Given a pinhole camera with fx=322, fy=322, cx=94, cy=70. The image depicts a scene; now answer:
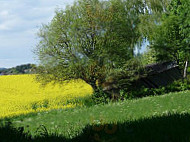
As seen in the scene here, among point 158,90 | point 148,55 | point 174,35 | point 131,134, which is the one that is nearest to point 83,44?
point 158,90

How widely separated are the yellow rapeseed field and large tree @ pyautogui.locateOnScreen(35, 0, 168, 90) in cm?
146

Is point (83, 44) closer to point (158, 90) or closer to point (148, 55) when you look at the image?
point (158, 90)

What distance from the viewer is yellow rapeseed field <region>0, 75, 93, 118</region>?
71.5 feet

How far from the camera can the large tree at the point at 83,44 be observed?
73.3 feet

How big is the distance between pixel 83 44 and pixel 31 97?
753 cm

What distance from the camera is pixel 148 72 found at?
25.8m

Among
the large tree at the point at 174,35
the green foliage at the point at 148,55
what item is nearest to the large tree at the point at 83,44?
the green foliage at the point at 148,55

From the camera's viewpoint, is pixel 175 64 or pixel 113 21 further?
pixel 175 64

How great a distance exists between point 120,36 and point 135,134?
20071mm

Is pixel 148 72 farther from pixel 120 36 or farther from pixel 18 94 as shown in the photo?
pixel 18 94

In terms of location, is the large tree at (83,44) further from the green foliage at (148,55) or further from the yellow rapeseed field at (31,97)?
the green foliage at (148,55)

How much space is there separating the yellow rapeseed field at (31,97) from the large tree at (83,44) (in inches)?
57.3

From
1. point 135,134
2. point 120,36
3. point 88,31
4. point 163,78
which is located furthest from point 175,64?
point 135,134

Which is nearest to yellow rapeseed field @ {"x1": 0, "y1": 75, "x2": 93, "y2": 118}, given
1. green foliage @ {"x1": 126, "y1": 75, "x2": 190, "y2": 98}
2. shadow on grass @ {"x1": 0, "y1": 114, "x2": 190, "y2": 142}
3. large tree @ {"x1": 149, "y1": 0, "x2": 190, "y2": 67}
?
green foliage @ {"x1": 126, "y1": 75, "x2": 190, "y2": 98}
